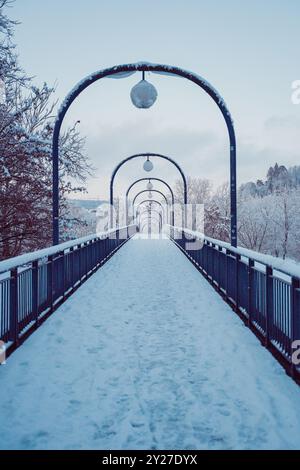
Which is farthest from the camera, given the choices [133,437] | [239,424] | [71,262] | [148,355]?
[71,262]

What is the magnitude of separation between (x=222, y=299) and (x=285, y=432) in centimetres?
557

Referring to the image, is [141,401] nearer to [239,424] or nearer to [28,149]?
[239,424]

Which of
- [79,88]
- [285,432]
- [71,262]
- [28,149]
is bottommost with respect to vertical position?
[285,432]

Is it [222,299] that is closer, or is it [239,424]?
[239,424]

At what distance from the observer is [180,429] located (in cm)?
334

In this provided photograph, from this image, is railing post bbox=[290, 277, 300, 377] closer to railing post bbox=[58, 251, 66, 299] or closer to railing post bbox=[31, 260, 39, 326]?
railing post bbox=[31, 260, 39, 326]

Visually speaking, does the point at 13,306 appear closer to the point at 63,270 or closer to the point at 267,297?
the point at 267,297

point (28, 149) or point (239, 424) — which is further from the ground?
point (28, 149)

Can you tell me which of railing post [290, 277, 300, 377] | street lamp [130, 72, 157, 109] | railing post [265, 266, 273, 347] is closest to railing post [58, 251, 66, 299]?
street lamp [130, 72, 157, 109]

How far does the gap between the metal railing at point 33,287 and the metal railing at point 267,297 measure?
3099 millimetres

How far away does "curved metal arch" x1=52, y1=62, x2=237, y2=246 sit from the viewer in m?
9.79

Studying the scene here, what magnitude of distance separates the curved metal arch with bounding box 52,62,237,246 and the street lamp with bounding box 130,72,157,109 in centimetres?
73

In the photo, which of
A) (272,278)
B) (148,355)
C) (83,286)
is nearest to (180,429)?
(148,355)

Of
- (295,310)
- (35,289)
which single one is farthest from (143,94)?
(295,310)
